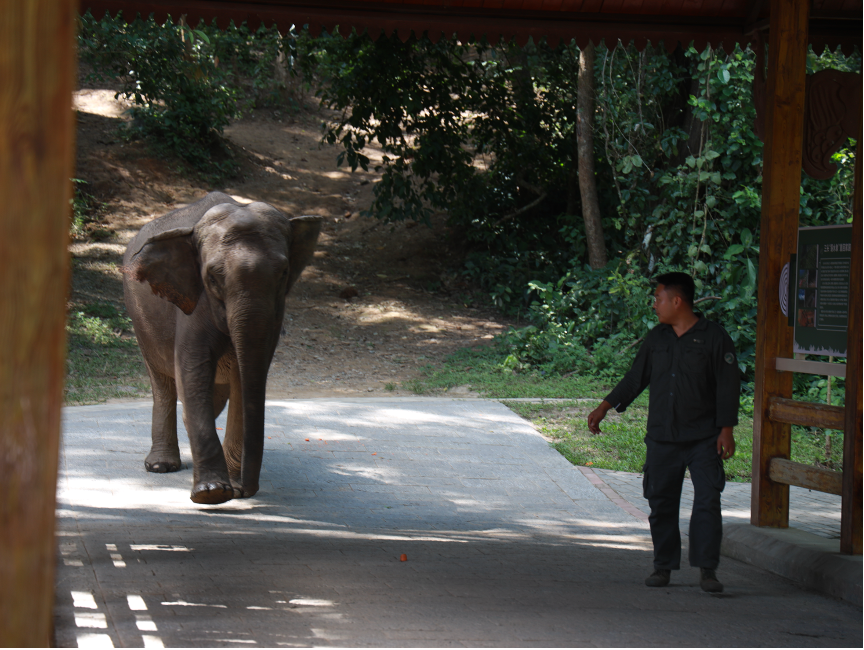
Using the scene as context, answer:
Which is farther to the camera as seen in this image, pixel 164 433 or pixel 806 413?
pixel 164 433

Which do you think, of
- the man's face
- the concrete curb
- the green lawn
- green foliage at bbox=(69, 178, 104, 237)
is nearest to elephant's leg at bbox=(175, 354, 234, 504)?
the man's face

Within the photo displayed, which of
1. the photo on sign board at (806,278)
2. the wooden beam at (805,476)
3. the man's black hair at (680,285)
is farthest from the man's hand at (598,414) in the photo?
the photo on sign board at (806,278)

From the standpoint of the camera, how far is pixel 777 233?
5.70 m

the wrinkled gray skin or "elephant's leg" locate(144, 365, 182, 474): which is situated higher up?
the wrinkled gray skin

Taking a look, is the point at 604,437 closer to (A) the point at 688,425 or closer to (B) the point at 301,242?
(B) the point at 301,242

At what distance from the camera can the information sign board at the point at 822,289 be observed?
17.5 feet

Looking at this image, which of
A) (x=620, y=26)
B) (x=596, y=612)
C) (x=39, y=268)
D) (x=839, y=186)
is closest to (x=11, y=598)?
(x=39, y=268)

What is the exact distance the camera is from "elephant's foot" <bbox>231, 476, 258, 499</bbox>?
250 inches

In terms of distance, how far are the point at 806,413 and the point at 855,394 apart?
732mm

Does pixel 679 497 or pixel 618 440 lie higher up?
pixel 679 497

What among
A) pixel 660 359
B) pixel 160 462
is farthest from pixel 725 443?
pixel 160 462

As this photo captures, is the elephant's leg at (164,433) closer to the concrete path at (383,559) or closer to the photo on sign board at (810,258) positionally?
the concrete path at (383,559)

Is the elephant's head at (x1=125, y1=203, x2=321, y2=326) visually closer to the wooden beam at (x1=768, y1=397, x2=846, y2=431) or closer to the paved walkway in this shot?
the paved walkway

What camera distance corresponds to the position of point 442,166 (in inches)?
691
